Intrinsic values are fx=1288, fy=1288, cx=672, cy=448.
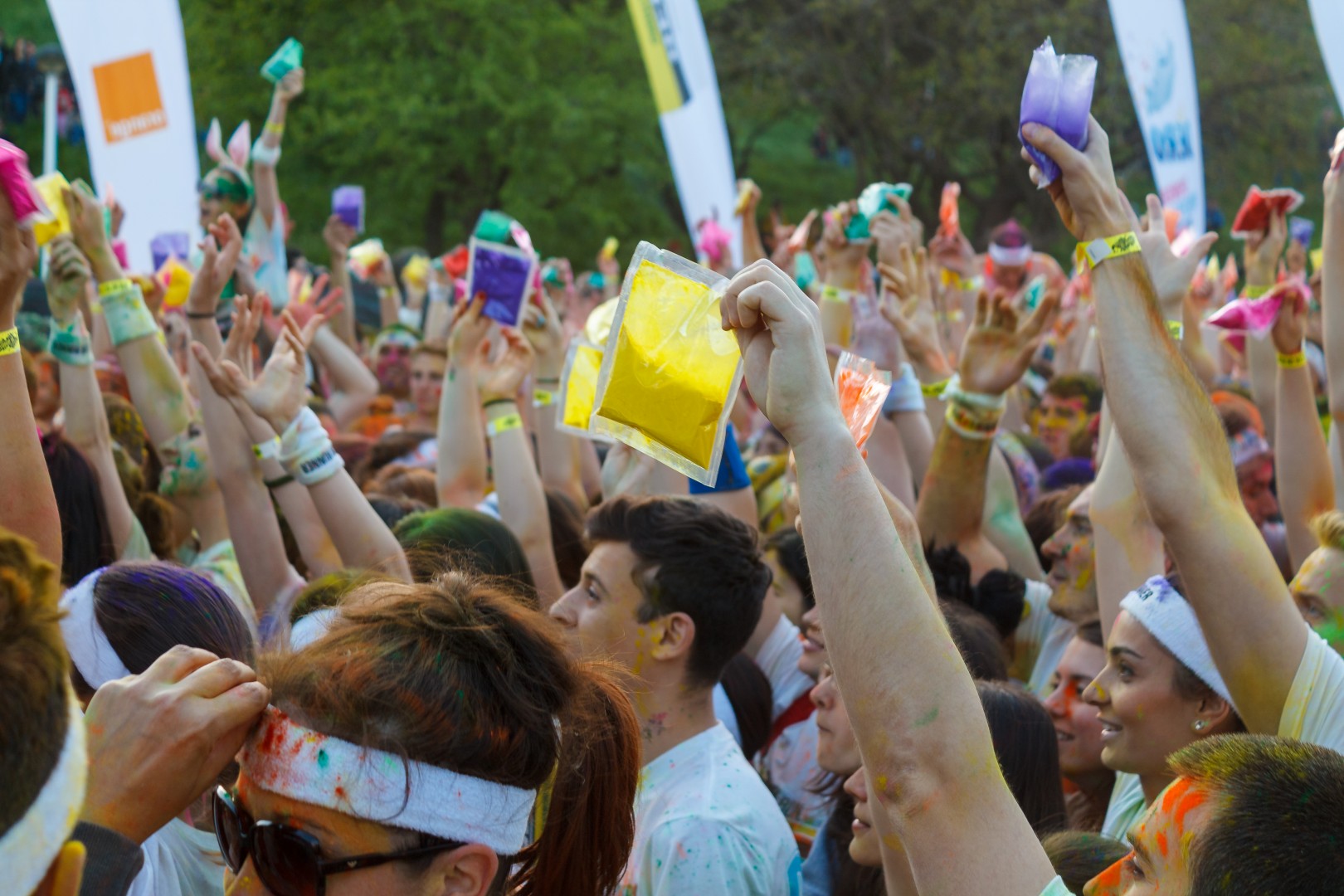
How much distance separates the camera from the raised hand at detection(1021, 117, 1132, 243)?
272 cm

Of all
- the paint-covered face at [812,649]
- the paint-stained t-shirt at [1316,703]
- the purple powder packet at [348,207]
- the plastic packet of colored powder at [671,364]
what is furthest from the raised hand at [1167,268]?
the purple powder packet at [348,207]

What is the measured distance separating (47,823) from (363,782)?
609mm

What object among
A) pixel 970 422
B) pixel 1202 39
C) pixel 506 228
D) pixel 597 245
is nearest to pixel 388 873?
pixel 970 422

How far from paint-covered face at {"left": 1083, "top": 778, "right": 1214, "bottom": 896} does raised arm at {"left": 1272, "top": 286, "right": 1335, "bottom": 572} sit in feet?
9.00

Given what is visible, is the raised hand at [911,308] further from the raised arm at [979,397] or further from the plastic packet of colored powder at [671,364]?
the plastic packet of colored powder at [671,364]

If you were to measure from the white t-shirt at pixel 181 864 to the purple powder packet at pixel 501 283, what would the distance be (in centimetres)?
335

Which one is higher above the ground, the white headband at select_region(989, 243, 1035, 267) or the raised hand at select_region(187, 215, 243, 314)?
the raised hand at select_region(187, 215, 243, 314)

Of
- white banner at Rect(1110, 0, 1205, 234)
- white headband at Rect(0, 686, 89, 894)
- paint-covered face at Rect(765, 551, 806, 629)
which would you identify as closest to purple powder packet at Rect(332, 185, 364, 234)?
white banner at Rect(1110, 0, 1205, 234)

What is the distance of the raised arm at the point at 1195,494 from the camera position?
2504 mm

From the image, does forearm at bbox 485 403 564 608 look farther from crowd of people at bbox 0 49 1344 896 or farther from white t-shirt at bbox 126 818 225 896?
white t-shirt at bbox 126 818 225 896

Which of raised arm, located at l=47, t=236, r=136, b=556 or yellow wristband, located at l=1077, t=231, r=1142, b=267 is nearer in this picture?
yellow wristband, located at l=1077, t=231, r=1142, b=267

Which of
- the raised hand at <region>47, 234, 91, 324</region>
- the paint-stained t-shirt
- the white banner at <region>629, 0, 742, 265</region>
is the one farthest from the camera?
the white banner at <region>629, 0, 742, 265</region>

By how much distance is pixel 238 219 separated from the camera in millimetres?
7480

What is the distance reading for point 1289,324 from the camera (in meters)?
4.53
